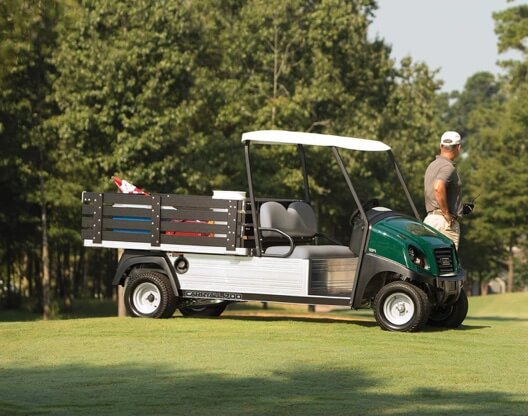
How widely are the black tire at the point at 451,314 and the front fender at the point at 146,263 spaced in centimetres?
306

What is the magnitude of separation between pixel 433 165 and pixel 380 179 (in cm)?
3524

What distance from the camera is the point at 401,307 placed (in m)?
13.9

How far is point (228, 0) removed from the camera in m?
48.3

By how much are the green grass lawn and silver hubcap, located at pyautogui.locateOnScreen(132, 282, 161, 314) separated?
0.37 metres

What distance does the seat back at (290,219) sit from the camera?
14773mm

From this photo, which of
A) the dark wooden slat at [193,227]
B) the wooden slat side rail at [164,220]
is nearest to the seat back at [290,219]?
the wooden slat side rail at [164,220]

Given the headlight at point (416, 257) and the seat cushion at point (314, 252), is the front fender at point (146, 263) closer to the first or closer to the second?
the seat cushion at point (314, 252)

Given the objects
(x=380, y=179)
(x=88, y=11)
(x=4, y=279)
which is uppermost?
(x=88, y=11)

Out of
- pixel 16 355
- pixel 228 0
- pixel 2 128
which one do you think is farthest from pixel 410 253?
pixel 228 0

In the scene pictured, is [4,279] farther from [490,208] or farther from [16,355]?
[16,355]

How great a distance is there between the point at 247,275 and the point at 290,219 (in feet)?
3.37

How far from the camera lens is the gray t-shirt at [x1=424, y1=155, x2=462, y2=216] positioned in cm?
1455

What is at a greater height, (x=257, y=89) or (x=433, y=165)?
(x=257, y=89)

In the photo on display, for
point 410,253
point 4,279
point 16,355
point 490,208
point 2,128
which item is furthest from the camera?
point 490,208
